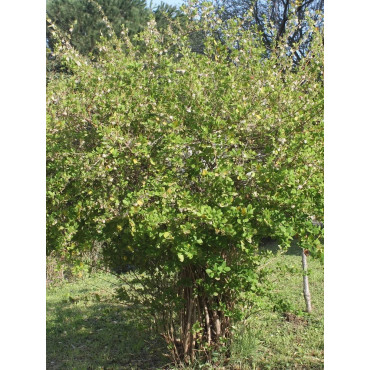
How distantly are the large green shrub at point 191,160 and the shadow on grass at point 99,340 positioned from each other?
0.87 meters

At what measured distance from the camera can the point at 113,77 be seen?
2998 millimetres

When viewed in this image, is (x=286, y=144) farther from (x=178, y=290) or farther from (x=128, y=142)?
(x=178, y=290)

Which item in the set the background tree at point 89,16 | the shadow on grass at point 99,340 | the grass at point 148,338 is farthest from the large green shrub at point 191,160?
the background tree at point 89,16

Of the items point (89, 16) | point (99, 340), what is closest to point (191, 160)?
point (99, 340)

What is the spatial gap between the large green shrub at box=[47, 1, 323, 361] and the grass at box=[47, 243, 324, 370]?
1.82 feet

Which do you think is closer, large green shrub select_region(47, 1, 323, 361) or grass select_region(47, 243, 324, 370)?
large green shrub select_region(47, 1, 323, 361)

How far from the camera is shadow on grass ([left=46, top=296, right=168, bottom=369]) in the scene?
3.87 metres

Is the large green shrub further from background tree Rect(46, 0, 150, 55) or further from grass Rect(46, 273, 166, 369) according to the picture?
background tree Rect(46, 0, 150, 55)

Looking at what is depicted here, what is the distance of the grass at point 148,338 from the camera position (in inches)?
140

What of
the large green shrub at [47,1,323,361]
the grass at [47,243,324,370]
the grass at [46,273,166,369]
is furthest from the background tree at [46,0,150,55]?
the large green shrub at [47,1,323,361]
